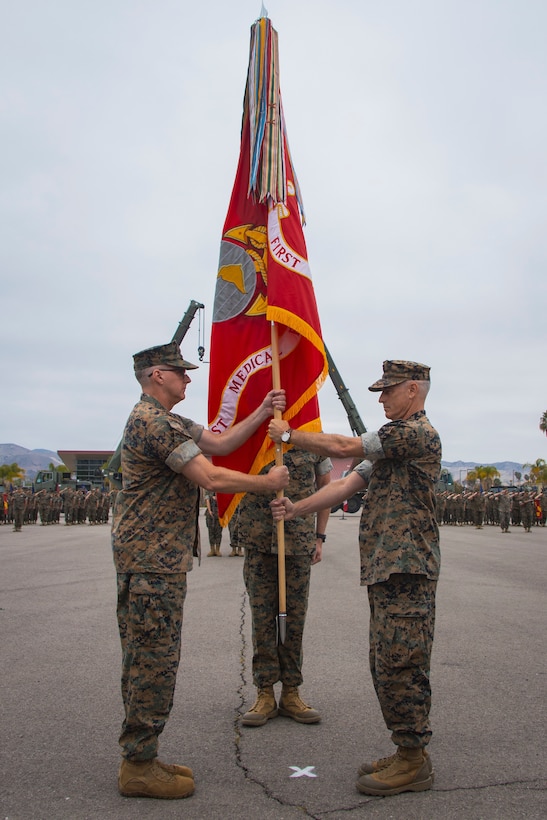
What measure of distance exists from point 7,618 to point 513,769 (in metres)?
5.91

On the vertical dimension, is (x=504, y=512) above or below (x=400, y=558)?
below

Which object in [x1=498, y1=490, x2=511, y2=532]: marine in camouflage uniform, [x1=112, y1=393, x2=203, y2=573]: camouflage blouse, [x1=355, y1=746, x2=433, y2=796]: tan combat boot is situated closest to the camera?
[x1=355, y1=746, x2=433, y2=796]: tan combat boot

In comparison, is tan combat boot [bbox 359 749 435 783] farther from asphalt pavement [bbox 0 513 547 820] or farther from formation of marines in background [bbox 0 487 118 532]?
formation of marines in background [bbox 0 487 118 532]

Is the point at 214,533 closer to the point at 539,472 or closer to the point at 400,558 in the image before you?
the point at 400,558

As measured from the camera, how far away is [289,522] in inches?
183

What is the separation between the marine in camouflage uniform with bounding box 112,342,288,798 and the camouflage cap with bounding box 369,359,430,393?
0.89m

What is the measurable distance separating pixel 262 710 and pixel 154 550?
1.55m

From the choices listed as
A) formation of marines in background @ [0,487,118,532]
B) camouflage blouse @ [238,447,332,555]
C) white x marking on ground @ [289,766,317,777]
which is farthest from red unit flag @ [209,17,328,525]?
formation of marines in background @ [0,487,118,532]

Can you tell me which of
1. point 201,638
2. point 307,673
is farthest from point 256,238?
point 201,638

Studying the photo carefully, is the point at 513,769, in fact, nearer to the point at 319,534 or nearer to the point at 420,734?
the point at 420,734

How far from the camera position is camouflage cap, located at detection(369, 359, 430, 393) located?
12.3 feet

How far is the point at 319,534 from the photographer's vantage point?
4977 millimetres

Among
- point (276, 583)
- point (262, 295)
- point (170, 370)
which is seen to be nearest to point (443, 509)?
point (262, 295)

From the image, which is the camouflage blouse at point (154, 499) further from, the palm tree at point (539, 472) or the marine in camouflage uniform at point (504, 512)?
the palm tree at point (539, 472)
